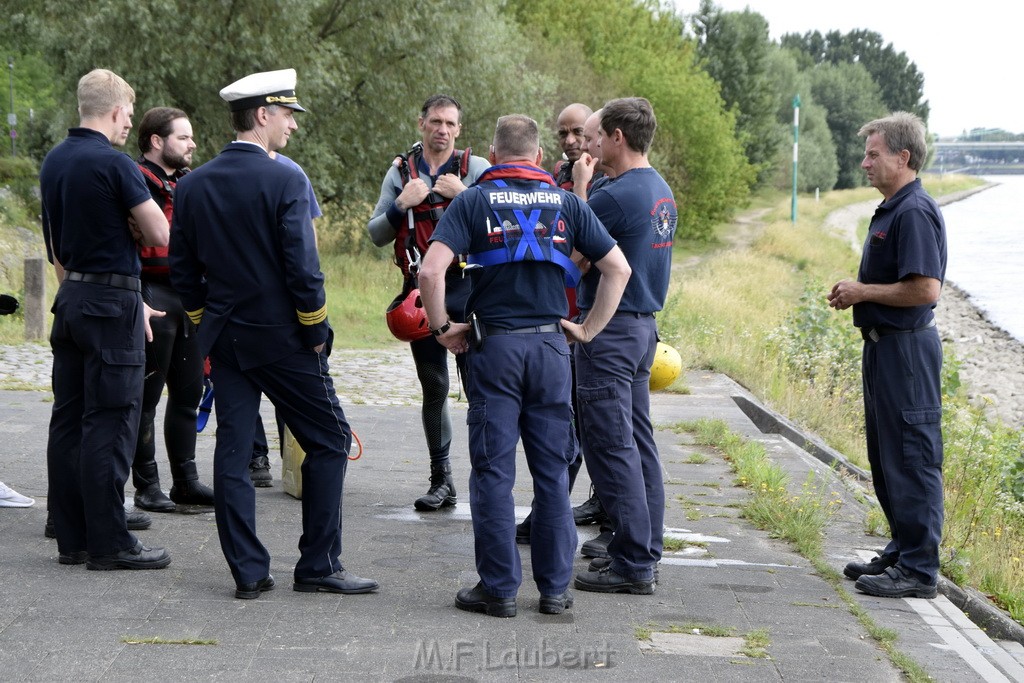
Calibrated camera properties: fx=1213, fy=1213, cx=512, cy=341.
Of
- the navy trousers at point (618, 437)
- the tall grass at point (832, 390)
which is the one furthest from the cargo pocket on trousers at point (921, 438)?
the navy trousers at point (618, 437)

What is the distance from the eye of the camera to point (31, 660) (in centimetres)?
411

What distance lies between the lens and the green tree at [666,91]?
42188mm

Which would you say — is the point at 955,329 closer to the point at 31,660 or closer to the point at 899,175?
the point at 899,175

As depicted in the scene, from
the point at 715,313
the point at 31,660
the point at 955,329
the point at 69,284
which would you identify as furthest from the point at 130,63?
the point at 955,329

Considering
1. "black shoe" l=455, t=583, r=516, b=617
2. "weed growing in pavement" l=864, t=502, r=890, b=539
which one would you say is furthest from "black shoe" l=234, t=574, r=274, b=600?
"weed growing in pavement" l=864, t=502, r=890, b=539

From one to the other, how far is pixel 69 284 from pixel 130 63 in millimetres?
16865

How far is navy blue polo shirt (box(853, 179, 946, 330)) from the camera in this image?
5.29 m

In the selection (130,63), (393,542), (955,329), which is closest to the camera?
(393,542)

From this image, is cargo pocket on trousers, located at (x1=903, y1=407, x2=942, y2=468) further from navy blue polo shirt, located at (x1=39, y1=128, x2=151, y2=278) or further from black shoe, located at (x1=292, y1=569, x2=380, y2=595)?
navy blue polo shirt, located at (x1=39, y1=128, x2=151, y2=278)

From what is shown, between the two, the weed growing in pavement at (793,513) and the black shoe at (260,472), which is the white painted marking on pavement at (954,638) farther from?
the black shoe at (260,472)

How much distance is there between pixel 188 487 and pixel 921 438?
3707 mm

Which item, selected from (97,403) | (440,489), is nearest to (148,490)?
(97,403)

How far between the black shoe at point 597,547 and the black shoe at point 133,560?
1.94 metres

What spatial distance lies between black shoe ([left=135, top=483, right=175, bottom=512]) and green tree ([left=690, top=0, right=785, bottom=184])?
59917 millimetres
